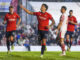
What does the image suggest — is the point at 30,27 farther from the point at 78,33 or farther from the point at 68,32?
the point at 68,32

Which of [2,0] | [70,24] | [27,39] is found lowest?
[27,39]

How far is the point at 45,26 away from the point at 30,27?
408 inches

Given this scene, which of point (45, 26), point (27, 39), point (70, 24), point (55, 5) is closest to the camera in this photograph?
point (45, 26)

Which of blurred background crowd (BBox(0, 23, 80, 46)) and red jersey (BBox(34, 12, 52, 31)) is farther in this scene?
blurred background crowd (BBox(0, 23, 80, 46))

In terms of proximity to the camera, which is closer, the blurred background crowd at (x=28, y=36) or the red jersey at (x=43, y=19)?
the red jersey at (x=43, y=19)

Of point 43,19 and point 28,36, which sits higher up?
point 43,19

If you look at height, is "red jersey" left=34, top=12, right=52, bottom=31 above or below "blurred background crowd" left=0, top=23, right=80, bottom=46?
above

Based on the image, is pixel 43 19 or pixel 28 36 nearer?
pixel 43 19

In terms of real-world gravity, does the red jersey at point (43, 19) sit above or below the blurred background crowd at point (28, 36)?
above

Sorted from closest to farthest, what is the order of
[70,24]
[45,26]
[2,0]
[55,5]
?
[45,26] < [70,24] < [2,0] < [55,5]

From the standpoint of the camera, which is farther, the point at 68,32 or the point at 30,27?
the point at 30,27

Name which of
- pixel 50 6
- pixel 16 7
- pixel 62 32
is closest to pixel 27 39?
pixel 16 7

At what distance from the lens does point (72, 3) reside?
22.6m

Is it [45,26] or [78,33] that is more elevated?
[45,26]
